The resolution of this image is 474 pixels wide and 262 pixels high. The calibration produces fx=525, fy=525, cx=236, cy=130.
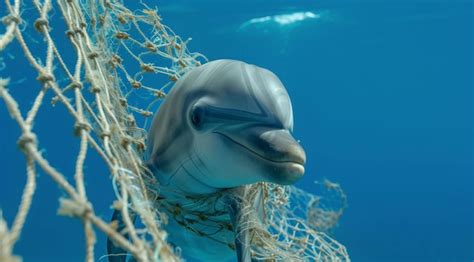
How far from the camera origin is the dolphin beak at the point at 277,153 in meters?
2.44

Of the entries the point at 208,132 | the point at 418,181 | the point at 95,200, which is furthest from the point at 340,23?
the point at 208,132

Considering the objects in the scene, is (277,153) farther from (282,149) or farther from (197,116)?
(197,116)

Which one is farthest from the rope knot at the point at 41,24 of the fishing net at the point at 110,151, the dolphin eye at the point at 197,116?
the dolphin eye at the point at 197,116

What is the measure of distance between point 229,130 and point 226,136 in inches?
1.8

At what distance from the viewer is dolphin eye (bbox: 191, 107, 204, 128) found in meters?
2.98

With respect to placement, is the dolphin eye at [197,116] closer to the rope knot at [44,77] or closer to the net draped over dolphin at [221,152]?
the net draped over dolphin at [221,152]

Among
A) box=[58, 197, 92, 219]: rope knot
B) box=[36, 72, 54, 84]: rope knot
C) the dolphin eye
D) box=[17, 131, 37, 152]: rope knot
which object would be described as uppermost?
the dolphin eye

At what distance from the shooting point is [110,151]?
6.83 feet

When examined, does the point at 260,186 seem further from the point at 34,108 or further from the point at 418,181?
the point at 418,181

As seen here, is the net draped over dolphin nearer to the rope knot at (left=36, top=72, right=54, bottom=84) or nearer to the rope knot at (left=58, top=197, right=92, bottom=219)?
the rope knot at (left=36, top=72, right=54, bottom=84)

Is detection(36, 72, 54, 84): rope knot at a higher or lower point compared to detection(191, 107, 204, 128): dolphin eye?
lower

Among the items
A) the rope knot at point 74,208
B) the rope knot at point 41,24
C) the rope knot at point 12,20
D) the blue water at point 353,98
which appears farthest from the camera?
the blue water at point 353,98

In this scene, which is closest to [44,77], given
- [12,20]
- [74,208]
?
[12,20]

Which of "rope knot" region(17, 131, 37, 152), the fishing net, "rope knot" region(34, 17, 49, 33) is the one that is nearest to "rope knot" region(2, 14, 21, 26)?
the fishing net
